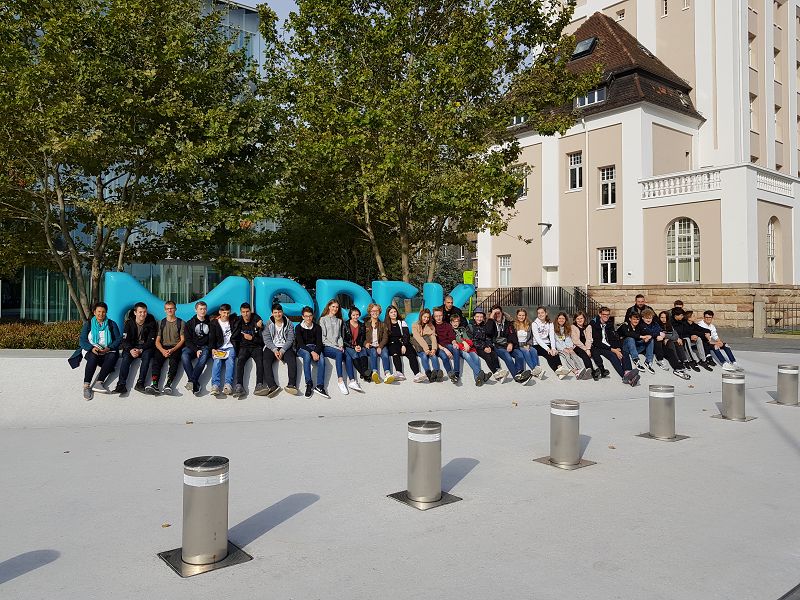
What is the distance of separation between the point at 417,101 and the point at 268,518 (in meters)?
12.0

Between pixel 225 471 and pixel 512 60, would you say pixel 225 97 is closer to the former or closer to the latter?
pixel 512 60

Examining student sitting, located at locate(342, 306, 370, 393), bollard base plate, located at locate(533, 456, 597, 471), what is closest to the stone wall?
student sitting, located at locate(342, 306, 370, 393)

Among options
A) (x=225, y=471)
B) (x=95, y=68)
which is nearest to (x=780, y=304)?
(x=95, y=68)

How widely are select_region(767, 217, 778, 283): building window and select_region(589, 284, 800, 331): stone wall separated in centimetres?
81

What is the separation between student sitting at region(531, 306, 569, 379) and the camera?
39.9ft

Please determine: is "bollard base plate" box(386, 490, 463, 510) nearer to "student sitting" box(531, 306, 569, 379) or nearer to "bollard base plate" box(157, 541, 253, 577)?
"bollard base plate" box(157, 541, 253, 577)

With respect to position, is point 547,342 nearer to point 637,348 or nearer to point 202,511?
point 637,348

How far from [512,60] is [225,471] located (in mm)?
14862

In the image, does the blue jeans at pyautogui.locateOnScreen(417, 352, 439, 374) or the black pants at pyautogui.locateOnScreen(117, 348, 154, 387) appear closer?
the black pants at pyautogui.locateOnScreen(117, 348, 154, 387)

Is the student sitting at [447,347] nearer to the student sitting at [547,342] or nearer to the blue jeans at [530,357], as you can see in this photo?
the blue jeans at [530,357]

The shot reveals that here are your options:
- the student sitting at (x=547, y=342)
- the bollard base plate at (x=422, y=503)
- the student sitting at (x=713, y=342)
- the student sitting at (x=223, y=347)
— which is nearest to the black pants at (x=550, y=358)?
the student sitting at (x=547, y=342)

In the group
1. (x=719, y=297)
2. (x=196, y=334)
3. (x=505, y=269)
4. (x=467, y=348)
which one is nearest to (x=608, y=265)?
(x=719, y=297)

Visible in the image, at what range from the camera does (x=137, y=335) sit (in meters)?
9.79

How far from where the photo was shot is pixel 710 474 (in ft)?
21.4
